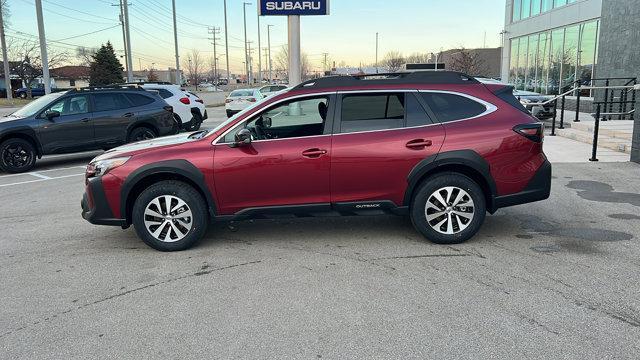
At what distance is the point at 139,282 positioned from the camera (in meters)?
4.62

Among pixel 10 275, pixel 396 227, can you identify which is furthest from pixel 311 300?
pixel 10 275

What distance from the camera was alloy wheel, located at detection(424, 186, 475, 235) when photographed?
17.4ft

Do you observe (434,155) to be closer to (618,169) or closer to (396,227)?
(396,227)

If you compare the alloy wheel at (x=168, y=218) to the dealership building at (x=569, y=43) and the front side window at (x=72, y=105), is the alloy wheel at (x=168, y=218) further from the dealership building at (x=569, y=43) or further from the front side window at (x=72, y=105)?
the dealership building at (x=569, y=43)

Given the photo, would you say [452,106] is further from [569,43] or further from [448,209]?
[569,43]

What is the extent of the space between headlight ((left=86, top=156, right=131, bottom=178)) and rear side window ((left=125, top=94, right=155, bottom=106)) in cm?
732

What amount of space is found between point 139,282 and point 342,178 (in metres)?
2.21

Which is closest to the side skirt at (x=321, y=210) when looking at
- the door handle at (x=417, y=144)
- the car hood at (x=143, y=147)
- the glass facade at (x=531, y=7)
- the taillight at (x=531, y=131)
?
the door handle at (x=417, y=144)

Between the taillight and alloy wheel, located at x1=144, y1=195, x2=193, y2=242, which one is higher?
the taillight

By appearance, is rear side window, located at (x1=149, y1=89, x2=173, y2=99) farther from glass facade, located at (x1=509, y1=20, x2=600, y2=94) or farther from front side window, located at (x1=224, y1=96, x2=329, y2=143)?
glass facade, located at (x1=509, y1=20, x2=600, y2=94)

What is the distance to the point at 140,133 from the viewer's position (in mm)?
12258

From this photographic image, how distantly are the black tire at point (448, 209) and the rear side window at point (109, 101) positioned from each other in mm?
9001

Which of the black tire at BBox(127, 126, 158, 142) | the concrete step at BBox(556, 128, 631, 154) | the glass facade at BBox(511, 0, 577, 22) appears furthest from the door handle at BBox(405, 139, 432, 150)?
the glass facade at BBox(511, 0, 577, 22)

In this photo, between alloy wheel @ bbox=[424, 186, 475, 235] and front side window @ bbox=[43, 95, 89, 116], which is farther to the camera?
front side window @ bbox=[43, 95, 89, 116]
